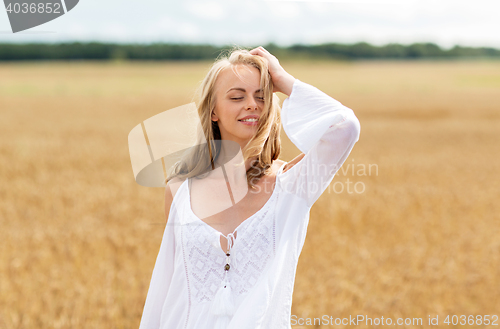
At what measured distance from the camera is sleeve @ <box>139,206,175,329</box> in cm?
175

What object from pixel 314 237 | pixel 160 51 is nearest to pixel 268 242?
pixel 314 237

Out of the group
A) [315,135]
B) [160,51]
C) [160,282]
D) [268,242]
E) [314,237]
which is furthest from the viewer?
[160,51]

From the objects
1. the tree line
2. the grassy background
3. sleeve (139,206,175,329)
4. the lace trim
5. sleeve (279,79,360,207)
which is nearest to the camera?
sleeve (279,79,360,207)

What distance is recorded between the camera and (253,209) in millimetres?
1697

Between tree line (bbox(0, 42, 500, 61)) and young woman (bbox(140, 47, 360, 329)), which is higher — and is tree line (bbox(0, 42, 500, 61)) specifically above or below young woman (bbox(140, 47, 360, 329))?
below

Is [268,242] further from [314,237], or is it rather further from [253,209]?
[314,237]

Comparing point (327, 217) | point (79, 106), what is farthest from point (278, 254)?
point (79, 106)

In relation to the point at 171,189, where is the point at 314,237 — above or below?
below

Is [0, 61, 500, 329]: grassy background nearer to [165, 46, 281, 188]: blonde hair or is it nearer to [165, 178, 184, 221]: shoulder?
[165, 46, 281, 188]: blonde hair

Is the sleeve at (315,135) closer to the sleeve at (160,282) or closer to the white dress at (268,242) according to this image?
the white dress at (268,242)

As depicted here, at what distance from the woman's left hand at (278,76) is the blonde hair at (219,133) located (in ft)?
0.06

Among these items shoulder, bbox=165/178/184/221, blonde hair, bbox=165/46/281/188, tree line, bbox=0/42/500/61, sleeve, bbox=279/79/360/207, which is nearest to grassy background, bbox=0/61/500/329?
blonde hair, bbox=165/46/281/188

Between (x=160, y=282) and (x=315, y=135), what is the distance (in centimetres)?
81

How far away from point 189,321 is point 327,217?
Answer: 4730 mm
